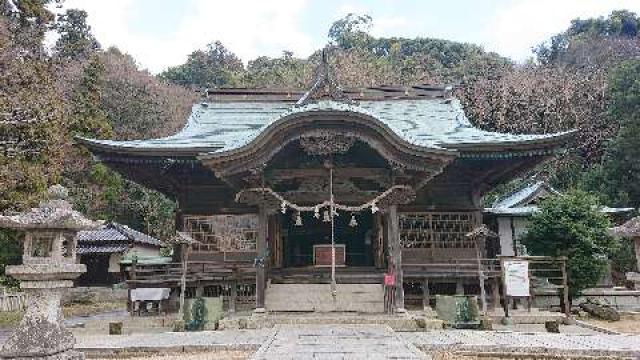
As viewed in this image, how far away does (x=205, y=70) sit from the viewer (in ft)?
195

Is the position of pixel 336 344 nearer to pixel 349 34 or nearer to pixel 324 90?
pixel 324 90

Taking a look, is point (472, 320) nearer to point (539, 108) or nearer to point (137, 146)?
point (137, 146)

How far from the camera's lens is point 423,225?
15984 millimetres

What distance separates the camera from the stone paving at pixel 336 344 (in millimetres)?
7656

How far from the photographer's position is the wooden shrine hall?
42.0 feet

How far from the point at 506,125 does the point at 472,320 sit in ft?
90.0

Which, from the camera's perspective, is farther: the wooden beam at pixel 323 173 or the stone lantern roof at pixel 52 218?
the wooden beam at pixel 323 173

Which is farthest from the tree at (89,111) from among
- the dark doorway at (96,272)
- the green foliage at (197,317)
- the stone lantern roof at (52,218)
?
the stone lantern roof at (52,218)

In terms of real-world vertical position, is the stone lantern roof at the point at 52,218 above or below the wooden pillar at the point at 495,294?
above

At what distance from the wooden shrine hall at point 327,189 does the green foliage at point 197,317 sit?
1.42 m

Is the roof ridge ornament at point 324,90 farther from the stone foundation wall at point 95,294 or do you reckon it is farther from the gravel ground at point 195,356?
the stone foundation wall at point 95,294

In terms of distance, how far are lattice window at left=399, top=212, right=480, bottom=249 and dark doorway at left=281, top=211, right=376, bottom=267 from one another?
2708 millimetres

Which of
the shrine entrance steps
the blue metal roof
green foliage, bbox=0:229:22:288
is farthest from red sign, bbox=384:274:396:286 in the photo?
green foliage, bbox=0:229:22:288

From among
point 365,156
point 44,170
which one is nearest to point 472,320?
point 365,156
